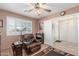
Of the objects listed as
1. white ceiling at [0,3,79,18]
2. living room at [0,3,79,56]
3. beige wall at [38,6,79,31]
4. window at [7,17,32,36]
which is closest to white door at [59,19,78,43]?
living room at [0,3,79,56]

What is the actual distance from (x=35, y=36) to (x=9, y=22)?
547mm

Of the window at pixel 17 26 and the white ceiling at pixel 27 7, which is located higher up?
the white ceiling at pixel 27 7

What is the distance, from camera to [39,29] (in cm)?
172

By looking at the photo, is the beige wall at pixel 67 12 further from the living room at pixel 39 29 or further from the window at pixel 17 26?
the window at pixel 17 26

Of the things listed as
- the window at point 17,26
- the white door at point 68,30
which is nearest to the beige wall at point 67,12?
the white door at point 68,30

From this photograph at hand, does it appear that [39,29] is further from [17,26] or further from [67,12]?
[67,12]

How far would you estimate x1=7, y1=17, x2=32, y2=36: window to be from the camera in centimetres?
158

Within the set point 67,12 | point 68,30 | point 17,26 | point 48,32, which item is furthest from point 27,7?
point 68,30

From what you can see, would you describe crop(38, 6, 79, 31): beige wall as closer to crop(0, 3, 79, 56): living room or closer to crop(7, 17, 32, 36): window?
crop(0, 3, 79, 56): living room

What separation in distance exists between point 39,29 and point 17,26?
16.7 inches

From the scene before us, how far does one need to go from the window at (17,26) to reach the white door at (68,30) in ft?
1.96

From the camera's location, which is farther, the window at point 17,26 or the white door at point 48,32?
the white door at point 48,32

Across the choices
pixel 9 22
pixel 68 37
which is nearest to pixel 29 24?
pixel 9 22

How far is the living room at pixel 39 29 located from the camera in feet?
5.10
